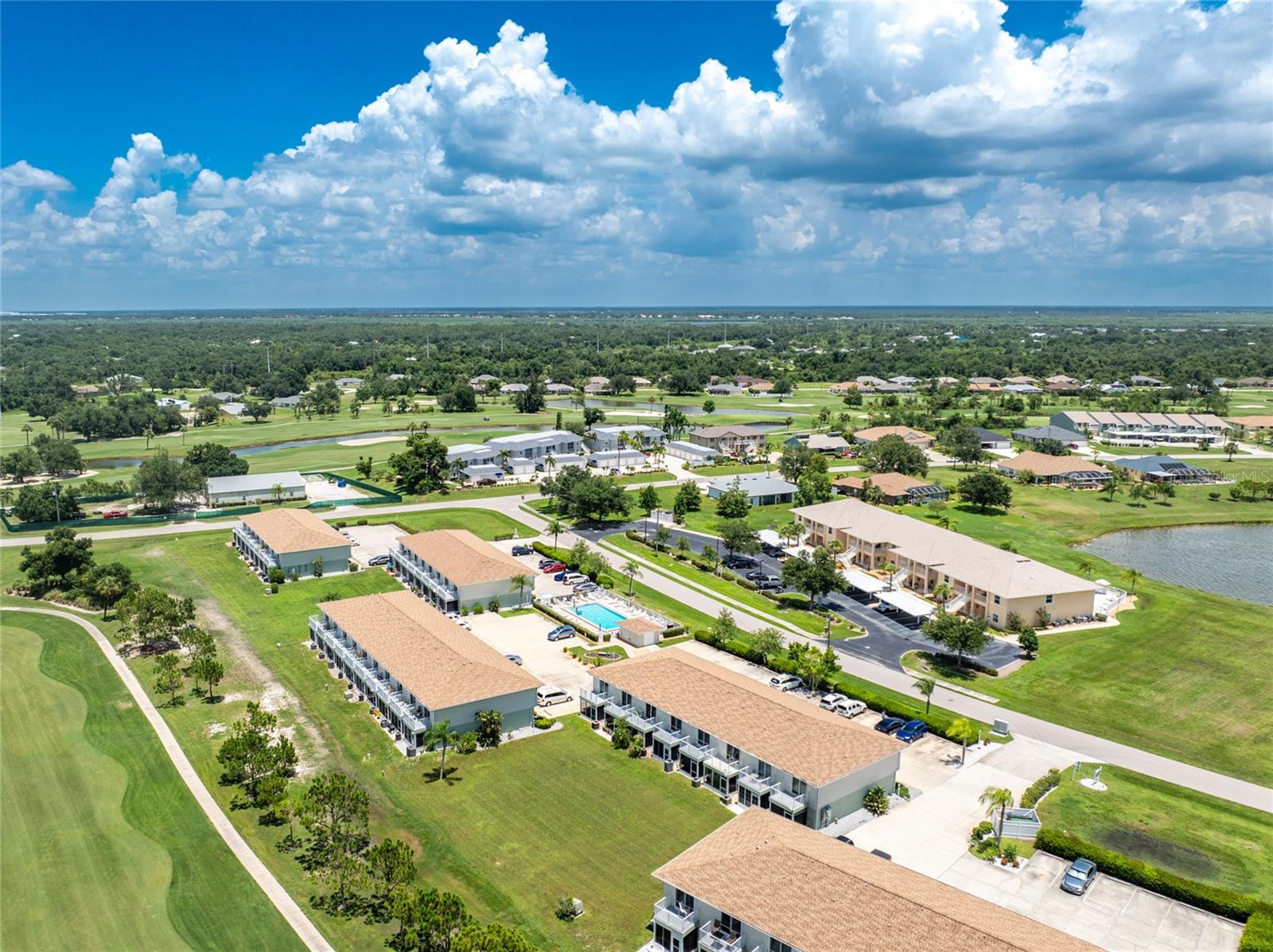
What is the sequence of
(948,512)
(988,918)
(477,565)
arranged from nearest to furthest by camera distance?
(988,918) < (477,565) < (948,512)

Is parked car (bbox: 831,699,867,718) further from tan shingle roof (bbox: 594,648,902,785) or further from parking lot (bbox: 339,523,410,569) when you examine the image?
parking lot (bbox: 339,523,410,569)

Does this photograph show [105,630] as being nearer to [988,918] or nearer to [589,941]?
[589,941]

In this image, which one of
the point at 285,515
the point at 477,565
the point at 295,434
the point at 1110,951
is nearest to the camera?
the point at 1110,951

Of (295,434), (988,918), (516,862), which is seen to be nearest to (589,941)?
(516,862)

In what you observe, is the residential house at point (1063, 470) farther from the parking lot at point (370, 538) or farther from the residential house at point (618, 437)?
the parking lot at point (370, 538)

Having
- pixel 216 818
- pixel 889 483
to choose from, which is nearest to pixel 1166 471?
pixel 889 483

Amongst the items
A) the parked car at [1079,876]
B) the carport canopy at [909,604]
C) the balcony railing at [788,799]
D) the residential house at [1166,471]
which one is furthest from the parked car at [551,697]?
the residential house at [1166,471]

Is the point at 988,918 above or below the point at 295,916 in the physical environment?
above

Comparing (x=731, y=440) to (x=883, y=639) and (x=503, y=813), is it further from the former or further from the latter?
(x=503, y=813)
